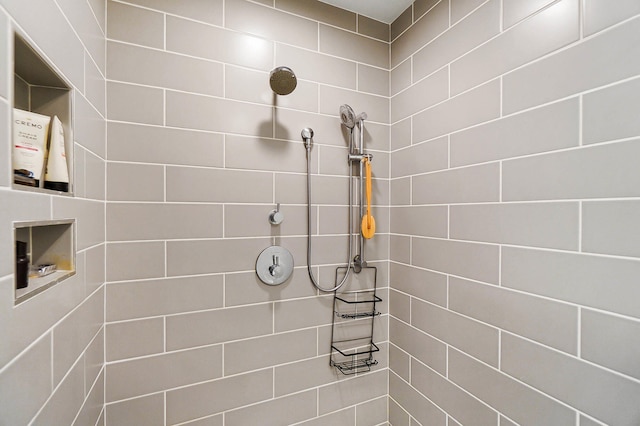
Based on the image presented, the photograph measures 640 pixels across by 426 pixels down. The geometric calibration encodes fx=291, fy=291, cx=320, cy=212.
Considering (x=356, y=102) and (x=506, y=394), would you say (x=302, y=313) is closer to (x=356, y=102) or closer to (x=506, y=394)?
(x=506, y=394)

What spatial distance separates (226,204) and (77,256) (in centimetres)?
51

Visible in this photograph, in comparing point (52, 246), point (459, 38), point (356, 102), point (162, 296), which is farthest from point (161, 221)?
point (459, 38)

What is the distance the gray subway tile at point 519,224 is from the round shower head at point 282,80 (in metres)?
0.81

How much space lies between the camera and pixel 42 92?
690 millimetres

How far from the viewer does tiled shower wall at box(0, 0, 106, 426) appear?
1.48 ft

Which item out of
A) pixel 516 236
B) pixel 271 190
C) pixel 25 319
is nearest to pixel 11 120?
pixel 25 319

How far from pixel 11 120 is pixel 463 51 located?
130 cm

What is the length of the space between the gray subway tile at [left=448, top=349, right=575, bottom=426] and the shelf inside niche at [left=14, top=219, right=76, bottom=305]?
4.15 ft

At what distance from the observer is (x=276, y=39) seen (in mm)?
1256

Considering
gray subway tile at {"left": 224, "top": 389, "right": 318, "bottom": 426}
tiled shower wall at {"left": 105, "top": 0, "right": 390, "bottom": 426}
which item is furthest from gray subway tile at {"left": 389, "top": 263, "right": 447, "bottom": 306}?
gray subway tile at {"left": 224, "top": 389, "right": 318, "bottom": 426}

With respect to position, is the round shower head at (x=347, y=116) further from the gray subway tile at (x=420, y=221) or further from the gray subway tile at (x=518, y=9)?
the gray subway tile at (x=518, y=9)

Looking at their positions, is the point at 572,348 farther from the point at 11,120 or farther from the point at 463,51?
the point at 11,120

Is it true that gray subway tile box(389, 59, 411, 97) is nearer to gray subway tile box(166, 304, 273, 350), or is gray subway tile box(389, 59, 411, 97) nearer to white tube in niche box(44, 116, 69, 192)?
gray subway tile box(166, 304, 273, 350)

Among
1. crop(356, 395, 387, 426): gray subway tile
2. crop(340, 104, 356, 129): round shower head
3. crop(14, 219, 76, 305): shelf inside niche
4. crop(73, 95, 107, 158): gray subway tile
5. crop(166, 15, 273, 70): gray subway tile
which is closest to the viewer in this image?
crop(14, 219, 76, 305): shelf inside niche
